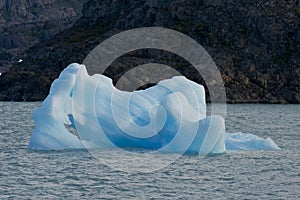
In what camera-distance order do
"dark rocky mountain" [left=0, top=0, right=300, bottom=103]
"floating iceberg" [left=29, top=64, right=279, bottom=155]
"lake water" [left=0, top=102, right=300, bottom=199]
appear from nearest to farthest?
"lake water" [left=0, top=102, right=300, bottom=199] → "floating iceberg" [left=29, top=64, right=279, bottom=155] → "dark rocky mountain" [left=0, top=0, right=300, bottom=103]

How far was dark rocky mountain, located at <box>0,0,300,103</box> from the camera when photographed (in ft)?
394

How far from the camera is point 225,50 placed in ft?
415

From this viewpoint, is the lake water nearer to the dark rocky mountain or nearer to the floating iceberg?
the floating iceberg

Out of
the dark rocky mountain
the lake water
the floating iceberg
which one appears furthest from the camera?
the dark rocky mountain

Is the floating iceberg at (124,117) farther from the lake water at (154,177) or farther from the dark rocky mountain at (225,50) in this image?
the dark rocky mountain at (225,50)

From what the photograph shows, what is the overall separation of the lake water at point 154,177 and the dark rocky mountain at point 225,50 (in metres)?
78.9

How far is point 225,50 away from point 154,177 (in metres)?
96.0

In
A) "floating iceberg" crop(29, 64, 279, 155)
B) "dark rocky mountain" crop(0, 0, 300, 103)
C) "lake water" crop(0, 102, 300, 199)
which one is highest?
"dark rocky mountain" crop(0, 0, 300, 103)

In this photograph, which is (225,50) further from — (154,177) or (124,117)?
(154,177)

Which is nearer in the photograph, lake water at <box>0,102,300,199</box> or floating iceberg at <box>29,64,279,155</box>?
lake water at <box>0,102,300,199</box>

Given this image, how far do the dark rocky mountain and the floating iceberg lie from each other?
260 ft

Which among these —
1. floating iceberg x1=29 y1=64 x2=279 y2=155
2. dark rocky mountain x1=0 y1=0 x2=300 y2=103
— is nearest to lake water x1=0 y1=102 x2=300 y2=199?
floating iceberg x1=29 y1=64 x2=279 y2=155

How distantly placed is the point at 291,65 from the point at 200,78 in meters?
15.0

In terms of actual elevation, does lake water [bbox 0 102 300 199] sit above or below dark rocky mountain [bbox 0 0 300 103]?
below
